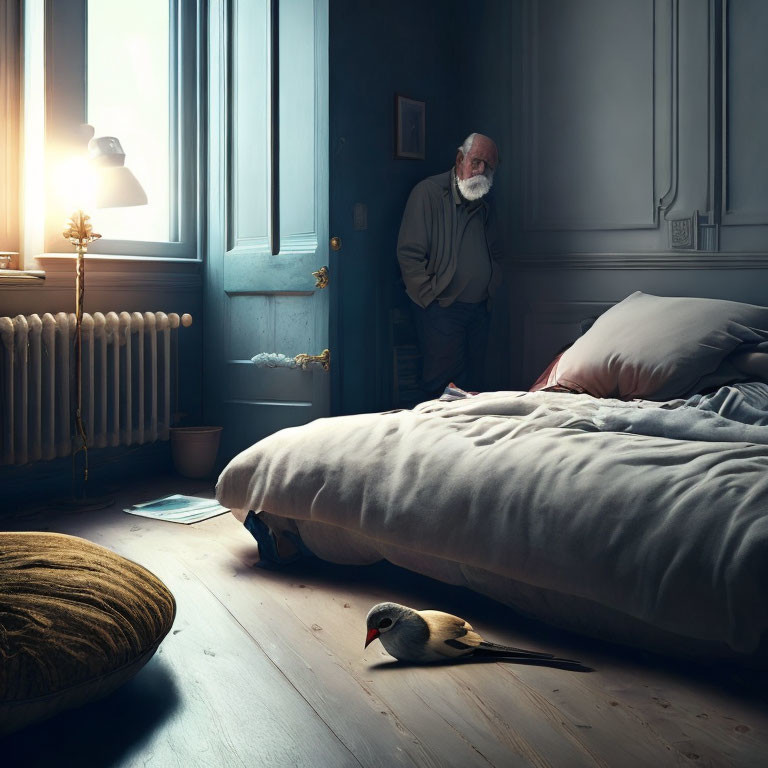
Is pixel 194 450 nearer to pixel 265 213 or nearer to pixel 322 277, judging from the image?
pixel 322 277

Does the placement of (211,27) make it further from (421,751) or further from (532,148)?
(421,751)

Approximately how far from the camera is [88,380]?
3498 millimetres

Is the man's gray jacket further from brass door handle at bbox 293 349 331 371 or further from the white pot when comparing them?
the white pot

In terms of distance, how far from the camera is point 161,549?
2742 millimetres

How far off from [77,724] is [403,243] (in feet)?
9.24

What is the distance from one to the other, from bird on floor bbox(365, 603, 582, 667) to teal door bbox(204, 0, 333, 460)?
1.90 meters

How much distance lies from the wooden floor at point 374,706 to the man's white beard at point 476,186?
2.27 metres

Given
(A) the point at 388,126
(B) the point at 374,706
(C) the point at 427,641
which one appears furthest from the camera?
(A) the point at 388,126

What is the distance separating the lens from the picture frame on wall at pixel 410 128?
4.12 metres

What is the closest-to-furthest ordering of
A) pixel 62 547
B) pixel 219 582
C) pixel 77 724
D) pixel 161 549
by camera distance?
pixel 77 724 → pixel 62 547 → pixel 219 582 → pixel 161 549

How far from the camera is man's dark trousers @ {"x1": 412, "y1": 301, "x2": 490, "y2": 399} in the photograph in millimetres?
4094

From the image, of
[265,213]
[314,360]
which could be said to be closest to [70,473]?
[314,360]

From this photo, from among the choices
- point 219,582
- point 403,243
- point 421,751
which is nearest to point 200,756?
point 421,751

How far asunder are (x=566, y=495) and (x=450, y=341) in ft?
7.53
